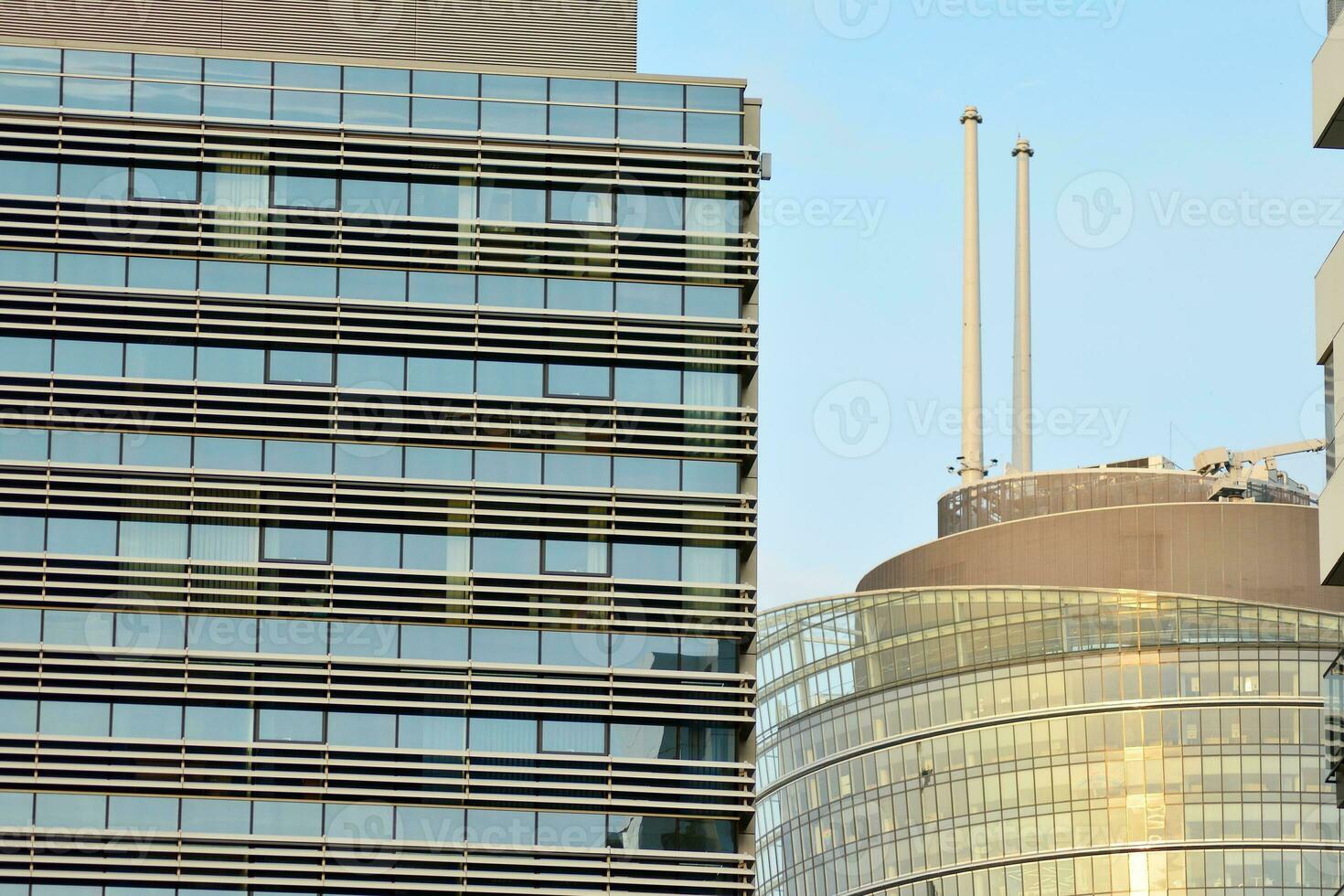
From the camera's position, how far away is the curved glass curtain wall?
367 feet

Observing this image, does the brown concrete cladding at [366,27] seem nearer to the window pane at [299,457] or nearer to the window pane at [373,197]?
the window pane at [373,197]

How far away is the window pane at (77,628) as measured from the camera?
55562 mm

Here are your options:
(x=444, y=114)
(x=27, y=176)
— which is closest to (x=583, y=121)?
(x=444, y=114)

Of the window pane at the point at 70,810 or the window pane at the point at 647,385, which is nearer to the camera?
the window pane at the point at 70,810

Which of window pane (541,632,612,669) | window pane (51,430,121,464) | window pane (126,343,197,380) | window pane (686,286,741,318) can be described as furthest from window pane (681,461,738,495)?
window pane (51,430,121,464)

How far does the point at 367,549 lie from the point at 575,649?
5335mm

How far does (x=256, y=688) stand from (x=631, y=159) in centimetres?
1539

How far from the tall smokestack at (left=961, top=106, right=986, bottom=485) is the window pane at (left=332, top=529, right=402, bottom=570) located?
83035 millimetres

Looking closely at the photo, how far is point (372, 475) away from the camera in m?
57.1

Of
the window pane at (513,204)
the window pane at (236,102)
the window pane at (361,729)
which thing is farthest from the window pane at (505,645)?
the window pane at (236,102)

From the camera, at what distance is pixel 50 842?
177 feet

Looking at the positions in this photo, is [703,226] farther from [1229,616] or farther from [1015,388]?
[1015,388]

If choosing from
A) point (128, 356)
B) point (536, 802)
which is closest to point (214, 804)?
point (536, 802)

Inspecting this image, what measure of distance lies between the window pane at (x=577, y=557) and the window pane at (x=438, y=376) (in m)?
4.27
